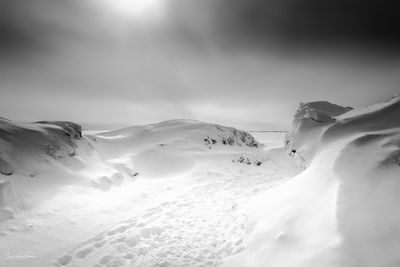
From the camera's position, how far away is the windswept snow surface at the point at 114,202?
15.8 feet

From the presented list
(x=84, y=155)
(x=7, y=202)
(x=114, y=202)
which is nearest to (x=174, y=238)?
(x=114, y=202)

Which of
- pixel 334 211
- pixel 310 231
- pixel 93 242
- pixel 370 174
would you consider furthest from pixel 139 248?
pixel 370 174

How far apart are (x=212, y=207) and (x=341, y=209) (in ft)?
14.3

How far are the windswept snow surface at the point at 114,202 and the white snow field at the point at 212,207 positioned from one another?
0.04 meters

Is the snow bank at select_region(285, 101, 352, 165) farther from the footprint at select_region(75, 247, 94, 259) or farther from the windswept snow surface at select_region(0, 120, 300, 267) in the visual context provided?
the footprint at select_region(75, 247, 94, 259)

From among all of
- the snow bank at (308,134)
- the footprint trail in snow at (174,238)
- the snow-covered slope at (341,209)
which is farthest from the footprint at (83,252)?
the snow bank at (308,134)

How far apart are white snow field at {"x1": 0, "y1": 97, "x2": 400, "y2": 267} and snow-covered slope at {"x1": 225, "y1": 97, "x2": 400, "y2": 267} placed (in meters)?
0.02

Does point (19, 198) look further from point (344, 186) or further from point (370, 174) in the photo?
point (370, 174)

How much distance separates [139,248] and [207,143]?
13804 millimetres

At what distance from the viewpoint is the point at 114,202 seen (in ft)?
25.6

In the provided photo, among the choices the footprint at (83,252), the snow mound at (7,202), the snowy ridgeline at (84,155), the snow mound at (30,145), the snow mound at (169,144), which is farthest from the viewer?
the snow mound at (169,144)

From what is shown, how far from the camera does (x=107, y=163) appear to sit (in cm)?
1180

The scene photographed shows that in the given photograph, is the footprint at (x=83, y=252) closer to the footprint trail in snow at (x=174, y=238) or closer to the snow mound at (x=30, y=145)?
the footprint trail in snow at (x=174, y=238)

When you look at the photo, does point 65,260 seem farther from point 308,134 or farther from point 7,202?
point 308,134
